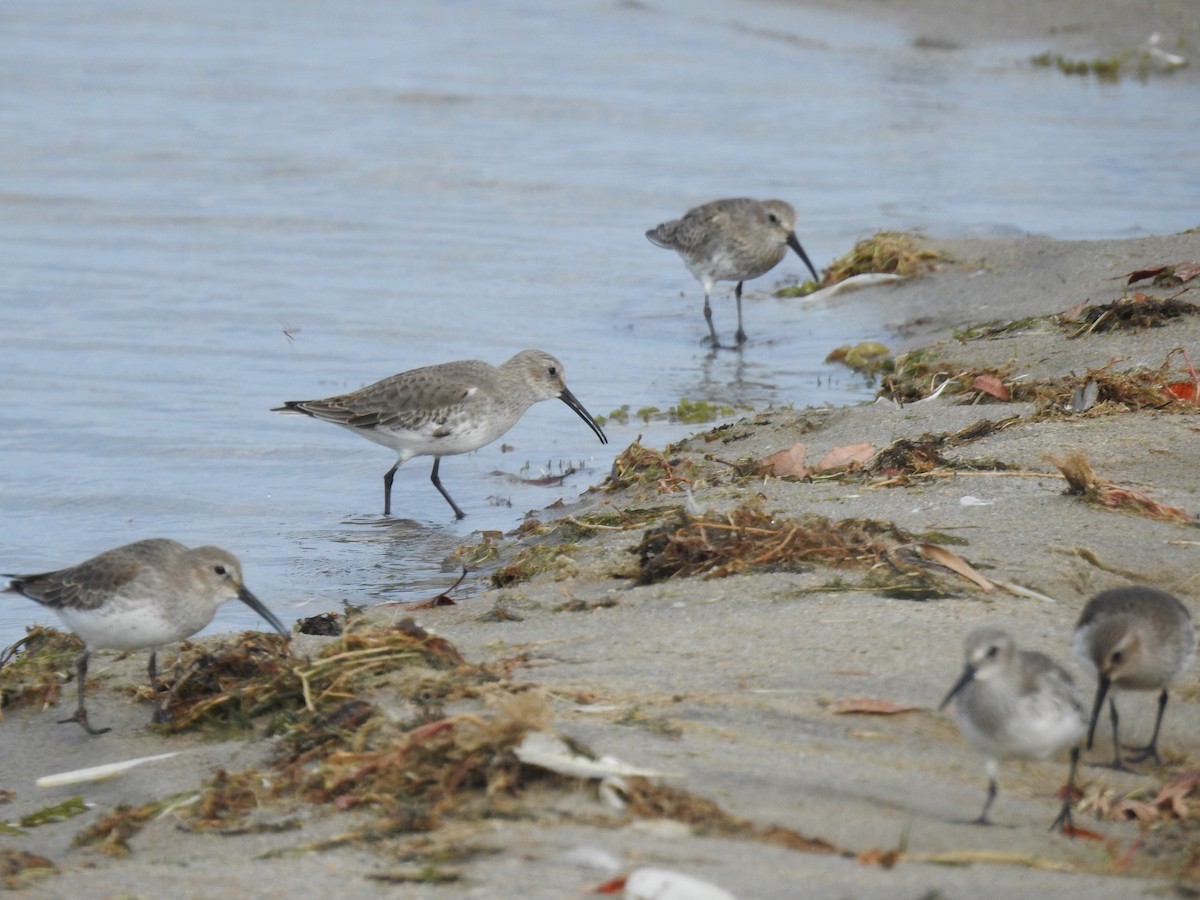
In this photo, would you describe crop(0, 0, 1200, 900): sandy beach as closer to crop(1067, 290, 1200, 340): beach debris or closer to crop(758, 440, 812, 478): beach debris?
crop(758, 440, 812, 478): beach debris

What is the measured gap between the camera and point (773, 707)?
4.92 m

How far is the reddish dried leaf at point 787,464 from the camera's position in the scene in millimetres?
7742

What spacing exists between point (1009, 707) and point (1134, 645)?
0.56m

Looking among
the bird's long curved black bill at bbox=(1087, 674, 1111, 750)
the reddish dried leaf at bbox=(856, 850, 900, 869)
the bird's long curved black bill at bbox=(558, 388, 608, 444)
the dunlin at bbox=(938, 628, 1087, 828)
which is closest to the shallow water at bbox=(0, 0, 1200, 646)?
the bird's long curved black bill at bbox=(558, 388, 608, 444)

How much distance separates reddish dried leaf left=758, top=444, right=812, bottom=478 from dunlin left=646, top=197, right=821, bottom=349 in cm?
591

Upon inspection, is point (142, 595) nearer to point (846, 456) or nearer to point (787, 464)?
point (787, 464)

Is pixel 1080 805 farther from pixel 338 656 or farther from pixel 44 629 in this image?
pixel 44 629

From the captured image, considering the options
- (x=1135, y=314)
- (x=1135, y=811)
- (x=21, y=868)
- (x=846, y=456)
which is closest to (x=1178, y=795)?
(x=1135, y=811)

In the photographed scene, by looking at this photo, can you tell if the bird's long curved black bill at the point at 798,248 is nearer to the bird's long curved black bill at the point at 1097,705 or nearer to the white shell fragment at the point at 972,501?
the white shell fragment at the point at 972,501

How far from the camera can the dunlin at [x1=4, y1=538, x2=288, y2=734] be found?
584 centimetres

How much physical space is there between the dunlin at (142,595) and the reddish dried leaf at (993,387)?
15.0ft

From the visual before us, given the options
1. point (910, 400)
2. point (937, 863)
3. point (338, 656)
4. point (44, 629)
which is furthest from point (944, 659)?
point (910, 400)

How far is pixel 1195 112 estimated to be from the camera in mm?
20500

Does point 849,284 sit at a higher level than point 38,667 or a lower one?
higher
